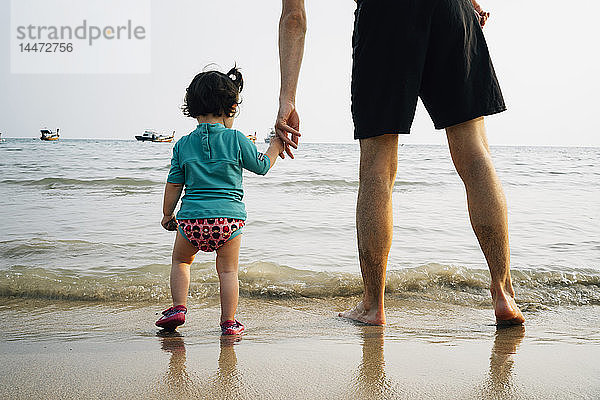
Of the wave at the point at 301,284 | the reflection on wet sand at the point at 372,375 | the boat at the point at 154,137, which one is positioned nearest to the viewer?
the reflection on wet sand at the point at 372,375

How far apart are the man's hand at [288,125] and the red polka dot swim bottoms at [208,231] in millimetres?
417

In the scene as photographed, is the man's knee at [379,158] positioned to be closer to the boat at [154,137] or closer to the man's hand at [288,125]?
the man's hand at [288,125]

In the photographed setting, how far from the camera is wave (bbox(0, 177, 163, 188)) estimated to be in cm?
1002

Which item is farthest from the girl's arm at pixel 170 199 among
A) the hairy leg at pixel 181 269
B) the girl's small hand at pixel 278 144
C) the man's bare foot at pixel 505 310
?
the man's bare foot at pixel 505 310

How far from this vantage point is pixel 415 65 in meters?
2.29

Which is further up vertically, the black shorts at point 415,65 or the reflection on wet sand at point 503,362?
the black shorts at point 415,65

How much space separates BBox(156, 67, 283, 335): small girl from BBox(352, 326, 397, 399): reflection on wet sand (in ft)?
2.31

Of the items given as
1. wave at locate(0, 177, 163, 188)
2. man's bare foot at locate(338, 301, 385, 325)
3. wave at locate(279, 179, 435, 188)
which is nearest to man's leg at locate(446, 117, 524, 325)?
man's bare foot at locate(338, 301, 385, 325)

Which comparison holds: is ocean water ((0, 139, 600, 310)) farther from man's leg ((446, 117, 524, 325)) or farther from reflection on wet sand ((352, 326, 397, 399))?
reflection on wet sand ((352, 326, 397, 399))

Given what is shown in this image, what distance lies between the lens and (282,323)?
8.60ft

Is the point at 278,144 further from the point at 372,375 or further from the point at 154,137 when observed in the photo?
the point at 154,137

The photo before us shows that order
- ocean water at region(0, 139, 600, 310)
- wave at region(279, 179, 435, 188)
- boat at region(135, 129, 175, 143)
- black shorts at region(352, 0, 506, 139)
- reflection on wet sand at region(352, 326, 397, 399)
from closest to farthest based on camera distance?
reflection on wet sand at region(352, 326, 397, 399)
black shorts at region(352, 0, 506, 139)
ocean water at region(0, 139, 600, 310)
wave at region(279, 179, 435, 188)
boat at region(135, 129, 175, 143)

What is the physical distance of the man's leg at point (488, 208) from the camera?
2.30 m

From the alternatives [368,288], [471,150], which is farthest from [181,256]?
[471,150]
